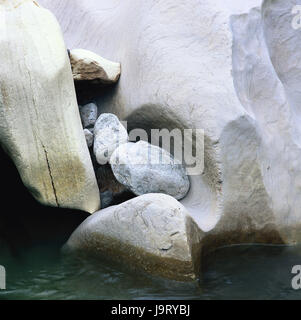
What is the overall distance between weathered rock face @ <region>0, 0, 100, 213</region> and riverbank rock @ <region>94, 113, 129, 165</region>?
0.79 ft

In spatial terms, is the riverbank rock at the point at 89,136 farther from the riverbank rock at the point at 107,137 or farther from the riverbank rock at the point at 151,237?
the riverbank rock at the point at 151,237

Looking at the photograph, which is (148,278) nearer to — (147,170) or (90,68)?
(147,170)

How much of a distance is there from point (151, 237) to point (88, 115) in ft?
4.45

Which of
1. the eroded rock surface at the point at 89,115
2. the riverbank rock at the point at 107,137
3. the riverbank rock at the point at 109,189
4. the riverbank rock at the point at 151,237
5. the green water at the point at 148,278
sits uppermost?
the eroded rock surface at the point at 89,115

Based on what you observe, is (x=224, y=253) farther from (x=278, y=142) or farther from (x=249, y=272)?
(x=278, y=142)

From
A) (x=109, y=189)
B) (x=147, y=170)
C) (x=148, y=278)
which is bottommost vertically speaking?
(x=148, y=278)

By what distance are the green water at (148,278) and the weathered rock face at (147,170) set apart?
22.8 inches

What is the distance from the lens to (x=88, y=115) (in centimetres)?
454

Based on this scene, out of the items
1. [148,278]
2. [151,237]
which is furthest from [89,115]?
[148,278]

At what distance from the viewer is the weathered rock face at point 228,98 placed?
13.1ft

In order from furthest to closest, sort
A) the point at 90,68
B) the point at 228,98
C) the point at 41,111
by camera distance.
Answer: the point at 90,68 < the point at 228,98 < the point at 41,111

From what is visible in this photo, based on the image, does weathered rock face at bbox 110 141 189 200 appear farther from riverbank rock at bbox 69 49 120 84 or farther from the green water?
riverbank rock at bbox 69 49 120 84

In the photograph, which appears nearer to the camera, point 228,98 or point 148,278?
point 148,278

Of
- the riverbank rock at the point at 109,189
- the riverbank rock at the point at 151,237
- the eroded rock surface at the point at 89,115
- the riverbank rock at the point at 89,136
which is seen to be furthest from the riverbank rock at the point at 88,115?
the riverbank rock at the point at 151,237
